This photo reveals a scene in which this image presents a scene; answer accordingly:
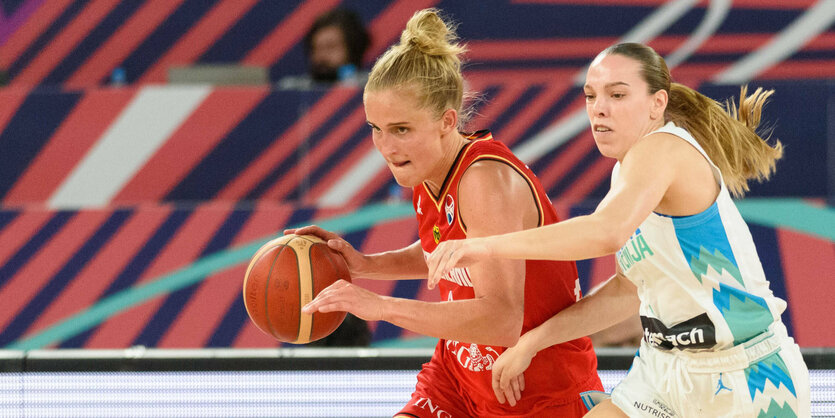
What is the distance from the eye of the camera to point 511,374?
103 inches

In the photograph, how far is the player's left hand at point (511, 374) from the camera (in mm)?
2600

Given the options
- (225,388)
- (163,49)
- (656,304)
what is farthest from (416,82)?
(163,49)

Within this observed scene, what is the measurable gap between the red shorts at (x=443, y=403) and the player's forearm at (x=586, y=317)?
205mm

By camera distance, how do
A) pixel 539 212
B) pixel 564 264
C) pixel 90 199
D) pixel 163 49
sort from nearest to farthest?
pixel 539 212 < pixel 564 264 < pixel 90 199 < pixel 163 49

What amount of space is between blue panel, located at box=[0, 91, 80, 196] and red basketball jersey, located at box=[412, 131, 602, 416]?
13.9 feet

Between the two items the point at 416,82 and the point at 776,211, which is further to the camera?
the point at 776,211

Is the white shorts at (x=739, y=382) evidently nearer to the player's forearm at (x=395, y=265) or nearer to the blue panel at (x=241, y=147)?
the player's forearm at (x=395, y=265)

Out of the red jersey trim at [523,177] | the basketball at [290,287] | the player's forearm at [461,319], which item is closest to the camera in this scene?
the player's forearm at [461,319]

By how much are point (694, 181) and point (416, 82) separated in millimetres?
822

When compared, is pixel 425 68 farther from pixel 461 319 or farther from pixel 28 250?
pixel 28 250

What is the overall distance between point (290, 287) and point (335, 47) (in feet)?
15.4

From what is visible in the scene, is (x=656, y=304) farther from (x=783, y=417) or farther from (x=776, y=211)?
(x=776, y=211)

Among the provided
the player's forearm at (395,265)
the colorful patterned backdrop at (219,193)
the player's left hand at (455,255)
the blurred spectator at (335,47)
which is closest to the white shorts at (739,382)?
the player's left hand at (455,255)

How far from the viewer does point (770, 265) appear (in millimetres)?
5613
